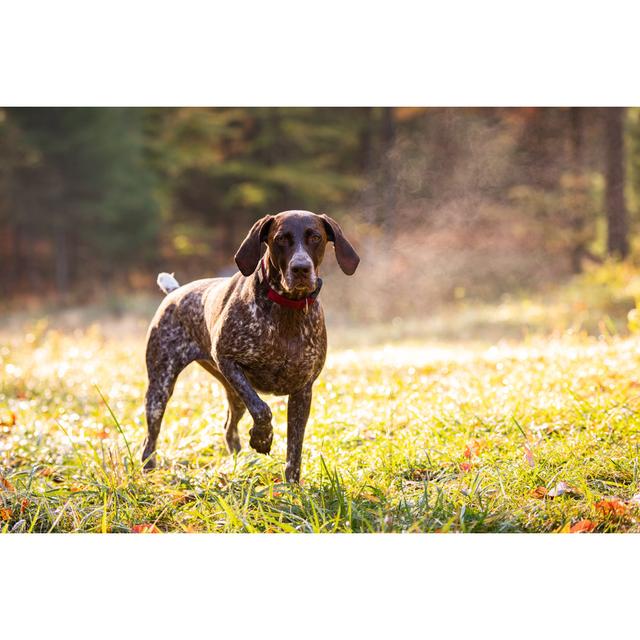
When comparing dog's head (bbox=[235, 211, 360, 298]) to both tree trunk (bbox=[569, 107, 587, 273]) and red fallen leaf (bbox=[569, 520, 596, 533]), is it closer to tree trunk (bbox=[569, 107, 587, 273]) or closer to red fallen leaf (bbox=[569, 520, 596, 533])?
red fallen leaf (bbox=[569, 520, 596, 533])

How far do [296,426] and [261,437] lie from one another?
326 mm

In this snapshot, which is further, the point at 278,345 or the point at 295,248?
the point at 278,345

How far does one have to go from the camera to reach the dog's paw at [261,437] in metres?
3.68

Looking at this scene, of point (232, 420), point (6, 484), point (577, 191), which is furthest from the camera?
point (577, 191)

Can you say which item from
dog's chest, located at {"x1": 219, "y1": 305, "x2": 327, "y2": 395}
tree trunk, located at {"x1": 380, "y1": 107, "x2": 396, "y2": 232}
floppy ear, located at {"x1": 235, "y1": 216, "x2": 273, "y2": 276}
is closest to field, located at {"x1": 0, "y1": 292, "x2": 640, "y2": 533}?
dog's chest, located at {"x1": 219, "y1": 305, "x2": 327, "y2": 395}

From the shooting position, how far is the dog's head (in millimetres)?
3596

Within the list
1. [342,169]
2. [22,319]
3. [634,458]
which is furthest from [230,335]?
[342,169]

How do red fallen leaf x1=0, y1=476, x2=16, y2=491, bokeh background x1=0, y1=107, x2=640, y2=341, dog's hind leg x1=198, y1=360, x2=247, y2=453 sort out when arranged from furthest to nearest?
bokeh background x1=0, y1=107, x2=640, y2=341 → dog's hind leg x1=198, y1=360, x2=247, y2=453 → red fallen leaf x1=0, y1=476, x2=16, y2=491

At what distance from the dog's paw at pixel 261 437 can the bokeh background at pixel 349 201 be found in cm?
688

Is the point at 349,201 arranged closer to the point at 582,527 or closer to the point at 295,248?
the point at 295,248

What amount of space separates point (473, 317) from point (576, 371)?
5.50m

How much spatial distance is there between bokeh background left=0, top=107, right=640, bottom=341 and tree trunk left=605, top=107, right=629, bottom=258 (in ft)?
0.07

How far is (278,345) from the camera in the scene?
3830mm

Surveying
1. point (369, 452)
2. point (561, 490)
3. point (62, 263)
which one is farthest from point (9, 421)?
point (62, 263)
